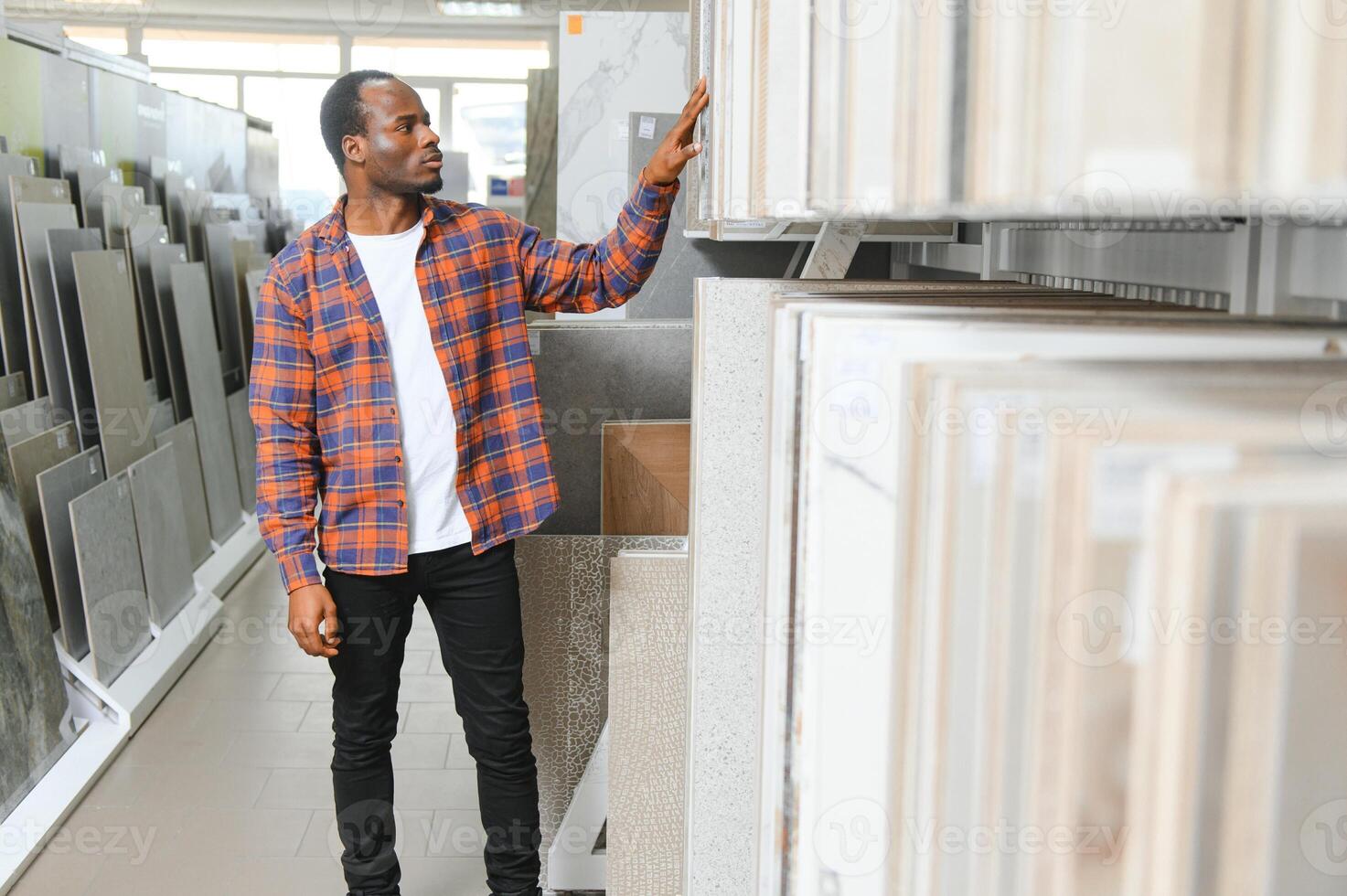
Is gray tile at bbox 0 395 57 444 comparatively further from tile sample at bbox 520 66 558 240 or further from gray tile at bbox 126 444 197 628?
tile sample at bbox 520 66 558 240

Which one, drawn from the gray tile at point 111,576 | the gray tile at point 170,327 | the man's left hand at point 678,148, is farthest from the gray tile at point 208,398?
the man's left hand at point 678,148

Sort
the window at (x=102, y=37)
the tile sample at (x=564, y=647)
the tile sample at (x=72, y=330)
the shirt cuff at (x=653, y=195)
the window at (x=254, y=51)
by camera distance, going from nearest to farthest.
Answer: the shirt cuff at (x=653, y=195), the tile sample at (x=564, y=647), the tile sample at (x=72, y=330), the window at (x=254, y=51), the window at (x=102, y=37)

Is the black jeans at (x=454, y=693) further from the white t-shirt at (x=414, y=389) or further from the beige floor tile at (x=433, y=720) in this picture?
the beige floor tile at (x=433, y=720)

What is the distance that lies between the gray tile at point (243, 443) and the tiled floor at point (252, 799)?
1544 millimetres

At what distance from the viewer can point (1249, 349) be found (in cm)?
27

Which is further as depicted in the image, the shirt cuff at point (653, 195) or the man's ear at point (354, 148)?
the man's ear at point (354, 148)

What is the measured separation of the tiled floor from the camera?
8.00 ft

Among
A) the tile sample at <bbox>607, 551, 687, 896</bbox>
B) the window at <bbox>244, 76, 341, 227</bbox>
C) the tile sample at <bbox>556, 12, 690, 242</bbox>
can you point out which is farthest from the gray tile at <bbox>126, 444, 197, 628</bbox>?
the window at <bbox>244, 76, 341, 227</bbox>

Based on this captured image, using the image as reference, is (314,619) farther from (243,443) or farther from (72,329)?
(243,443)

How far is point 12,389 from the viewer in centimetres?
323

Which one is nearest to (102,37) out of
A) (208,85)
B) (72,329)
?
(208,85)

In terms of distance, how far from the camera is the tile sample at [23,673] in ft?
8.46

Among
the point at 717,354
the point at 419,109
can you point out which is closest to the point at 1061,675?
the point at 717,354

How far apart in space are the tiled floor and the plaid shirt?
86cm
